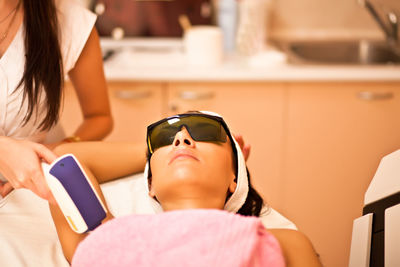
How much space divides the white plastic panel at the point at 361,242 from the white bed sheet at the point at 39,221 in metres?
0.32

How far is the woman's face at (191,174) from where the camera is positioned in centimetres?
97

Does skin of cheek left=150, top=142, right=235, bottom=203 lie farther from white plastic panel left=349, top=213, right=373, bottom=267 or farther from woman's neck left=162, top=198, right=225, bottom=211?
white plastic panel left=349, top=213, right=373, bottom=267

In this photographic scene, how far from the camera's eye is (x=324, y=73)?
6.32 feet

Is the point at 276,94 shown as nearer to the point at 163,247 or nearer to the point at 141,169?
the point at 141,169

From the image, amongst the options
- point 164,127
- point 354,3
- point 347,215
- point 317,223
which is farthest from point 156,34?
point 347,215

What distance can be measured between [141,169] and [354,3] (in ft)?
5.68

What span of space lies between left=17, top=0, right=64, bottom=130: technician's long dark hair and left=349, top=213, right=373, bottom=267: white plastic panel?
80cm

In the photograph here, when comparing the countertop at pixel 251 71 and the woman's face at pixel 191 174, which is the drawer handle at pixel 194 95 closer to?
the countertop at pixel 251 71

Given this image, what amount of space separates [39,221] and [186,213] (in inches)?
18.5

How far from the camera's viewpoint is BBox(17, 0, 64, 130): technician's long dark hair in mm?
1182

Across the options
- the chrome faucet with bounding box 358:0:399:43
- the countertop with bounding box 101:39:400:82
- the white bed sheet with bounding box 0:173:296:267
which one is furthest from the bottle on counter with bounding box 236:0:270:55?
the white bed sheet with bounding box 0:173:296:267

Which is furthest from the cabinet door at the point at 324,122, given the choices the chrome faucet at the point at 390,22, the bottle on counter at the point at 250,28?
the bottle on counter at the point at 250,28

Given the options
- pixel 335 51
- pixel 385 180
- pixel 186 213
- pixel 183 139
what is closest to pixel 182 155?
pixel 183 139

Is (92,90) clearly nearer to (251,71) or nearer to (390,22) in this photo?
(251,71)
